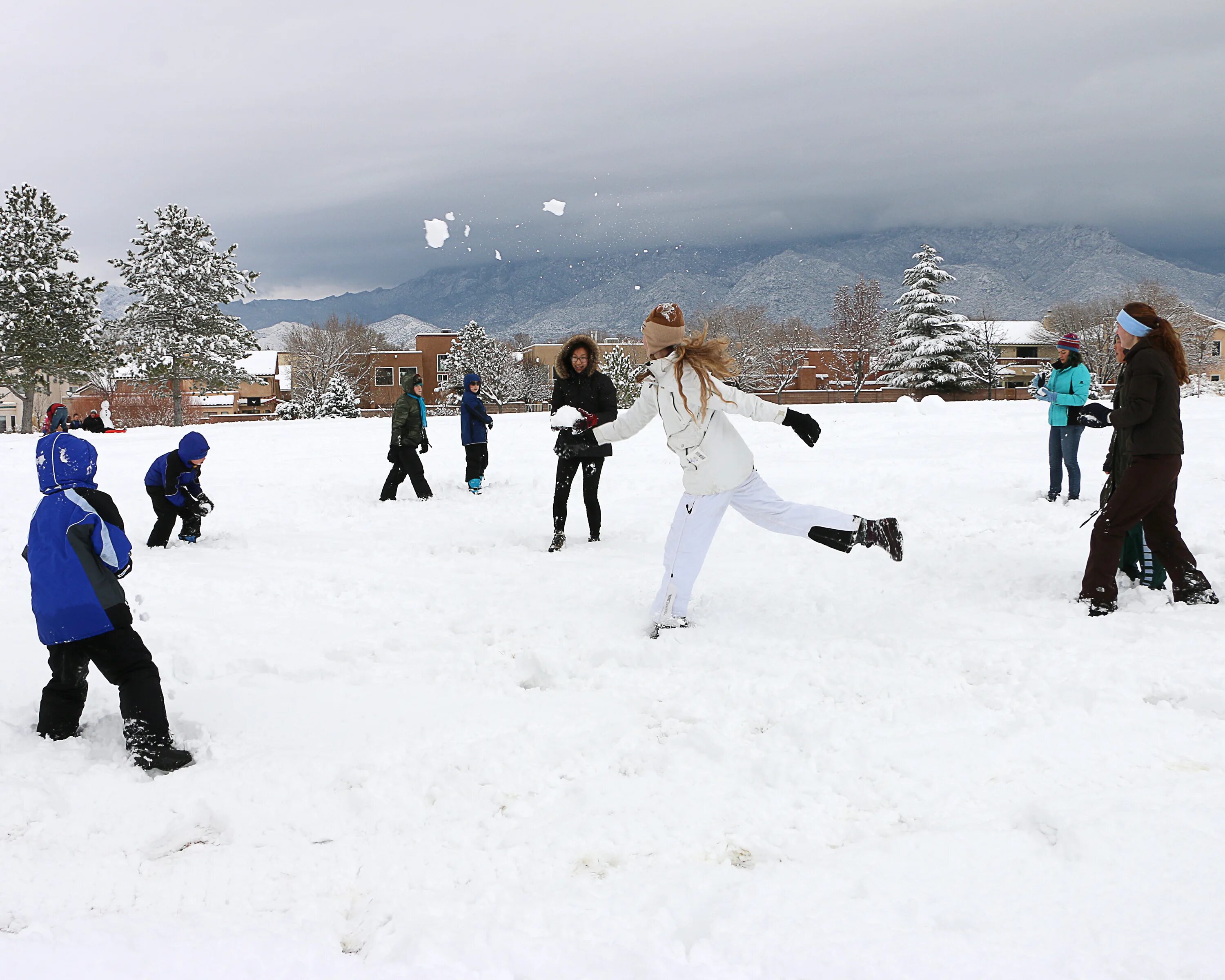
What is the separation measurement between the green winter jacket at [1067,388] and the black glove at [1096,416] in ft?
9.66

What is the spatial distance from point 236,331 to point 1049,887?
51.6 m

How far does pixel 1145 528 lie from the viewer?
18.6 ft

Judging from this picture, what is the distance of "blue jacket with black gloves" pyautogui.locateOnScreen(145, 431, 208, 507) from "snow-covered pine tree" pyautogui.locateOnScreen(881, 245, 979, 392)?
48.3 meters

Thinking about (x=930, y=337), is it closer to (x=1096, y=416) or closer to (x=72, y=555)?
(x=1096, y=416)

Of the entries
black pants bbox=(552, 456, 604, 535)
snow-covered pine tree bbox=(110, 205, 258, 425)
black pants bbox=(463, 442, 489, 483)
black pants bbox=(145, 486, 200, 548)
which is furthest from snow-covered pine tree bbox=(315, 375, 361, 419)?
black pants bbox=(552, 456, 604, 535)

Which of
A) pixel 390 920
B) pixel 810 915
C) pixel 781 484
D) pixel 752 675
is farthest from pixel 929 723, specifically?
pixel 781 484

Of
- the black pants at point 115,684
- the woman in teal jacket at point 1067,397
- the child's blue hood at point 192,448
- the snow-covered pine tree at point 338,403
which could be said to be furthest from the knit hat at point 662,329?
the snow-covered pine tree at point 338,403

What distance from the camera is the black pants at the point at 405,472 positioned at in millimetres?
11633

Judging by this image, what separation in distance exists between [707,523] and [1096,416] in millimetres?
3054

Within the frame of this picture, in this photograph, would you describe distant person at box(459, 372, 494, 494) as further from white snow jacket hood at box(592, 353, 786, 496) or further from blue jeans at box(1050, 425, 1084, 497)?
blue jeans at box(1050, 425, 1084, 497)

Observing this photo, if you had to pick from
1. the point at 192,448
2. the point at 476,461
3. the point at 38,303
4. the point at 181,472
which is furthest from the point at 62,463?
the point at 38,303

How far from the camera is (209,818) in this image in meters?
3.33

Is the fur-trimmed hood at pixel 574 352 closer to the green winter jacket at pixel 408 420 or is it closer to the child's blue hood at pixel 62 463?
the green winter jacket at pixel 408 420

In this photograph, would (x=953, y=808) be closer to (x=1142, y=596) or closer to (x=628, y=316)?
(x=1142, y=596)
